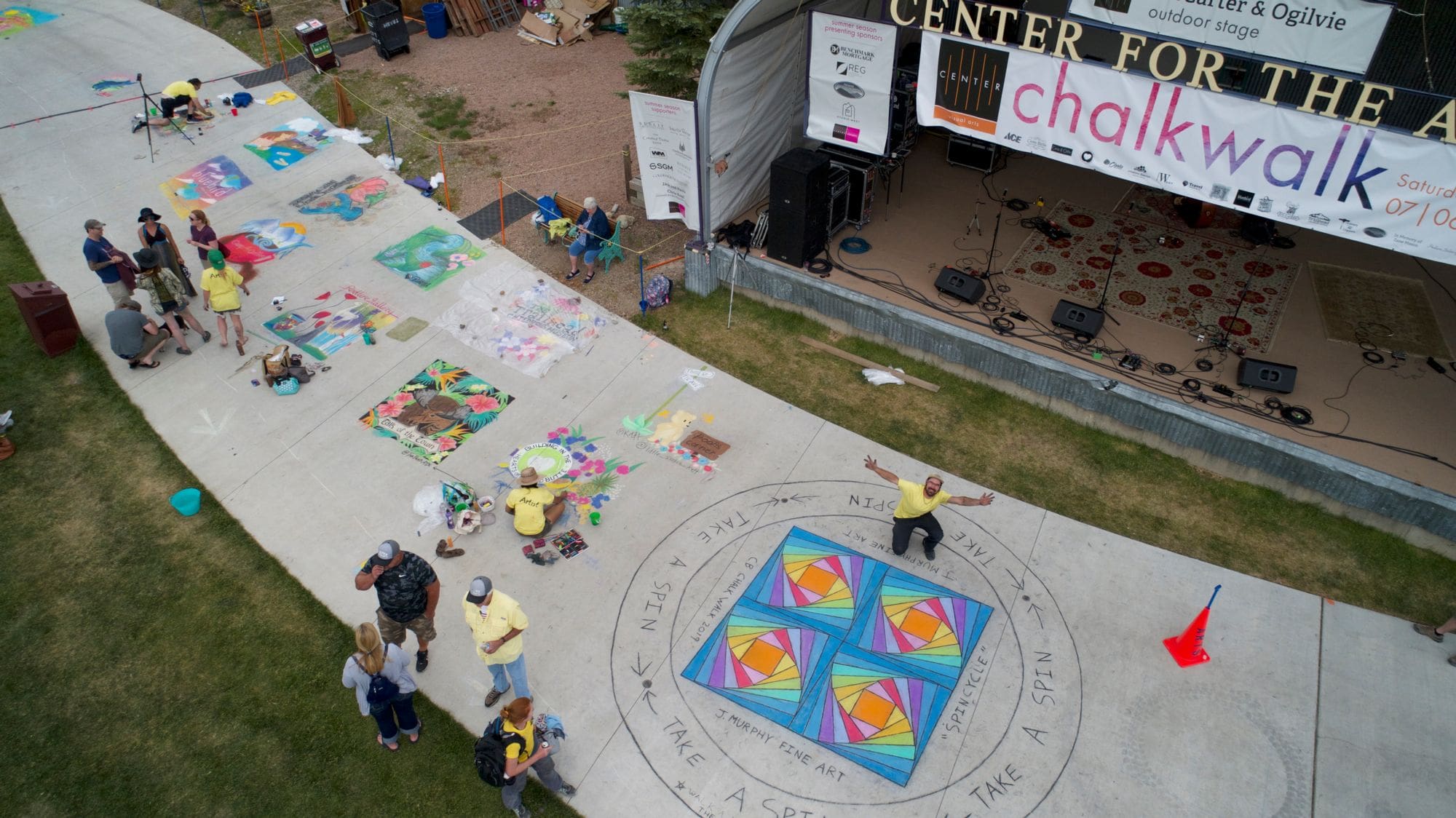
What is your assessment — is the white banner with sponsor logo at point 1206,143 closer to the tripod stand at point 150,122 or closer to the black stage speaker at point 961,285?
the black stage speaker at point 961,285

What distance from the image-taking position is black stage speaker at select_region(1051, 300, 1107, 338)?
38.1ft

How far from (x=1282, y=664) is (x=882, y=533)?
3.95 metres

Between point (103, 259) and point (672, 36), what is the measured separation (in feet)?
27.0

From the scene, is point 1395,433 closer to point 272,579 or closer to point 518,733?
point 518,733

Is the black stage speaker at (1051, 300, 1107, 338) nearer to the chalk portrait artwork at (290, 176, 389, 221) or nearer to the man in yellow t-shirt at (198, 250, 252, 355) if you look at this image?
the man in yellow t-shirt at (198, 250, 252, 355)

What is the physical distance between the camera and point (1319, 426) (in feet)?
34.1

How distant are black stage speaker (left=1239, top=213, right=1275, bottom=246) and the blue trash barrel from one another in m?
16.9

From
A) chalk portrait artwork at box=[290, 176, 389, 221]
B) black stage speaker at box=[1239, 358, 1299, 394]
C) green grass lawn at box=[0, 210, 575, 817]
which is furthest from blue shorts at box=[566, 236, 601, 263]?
black stage speaker at box=[1239, 358, 1299, 394]

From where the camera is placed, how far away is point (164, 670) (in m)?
8.51

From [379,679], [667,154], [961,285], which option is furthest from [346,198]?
[379,679]

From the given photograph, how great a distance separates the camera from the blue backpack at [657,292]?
1291 centimetres

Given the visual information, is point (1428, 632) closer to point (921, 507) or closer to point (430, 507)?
point (921, 507)

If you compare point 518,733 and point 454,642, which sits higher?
point 518,733

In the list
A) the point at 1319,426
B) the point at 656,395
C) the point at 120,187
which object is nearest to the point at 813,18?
the point at 656,395
